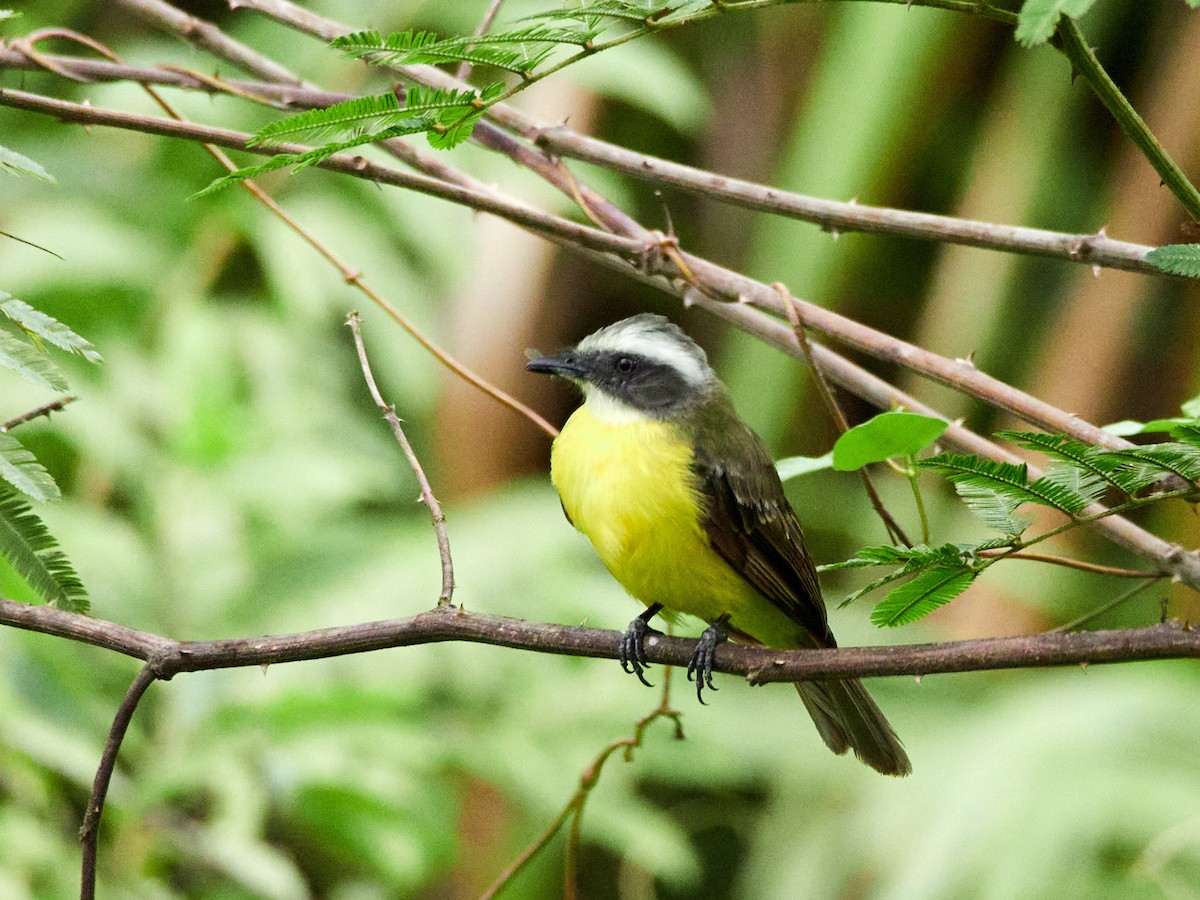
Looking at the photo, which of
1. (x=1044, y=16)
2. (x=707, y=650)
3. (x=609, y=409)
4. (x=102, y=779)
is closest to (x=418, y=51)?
(x=1044, y=16)

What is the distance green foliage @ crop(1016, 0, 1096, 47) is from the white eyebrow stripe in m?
1.55

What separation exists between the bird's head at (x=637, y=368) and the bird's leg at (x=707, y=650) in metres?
0.46

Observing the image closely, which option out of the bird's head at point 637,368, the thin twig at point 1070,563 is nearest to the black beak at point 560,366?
the bird's head at point 637,368

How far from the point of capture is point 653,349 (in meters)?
2.87

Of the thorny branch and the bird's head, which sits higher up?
the bird's head

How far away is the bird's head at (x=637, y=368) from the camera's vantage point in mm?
2855

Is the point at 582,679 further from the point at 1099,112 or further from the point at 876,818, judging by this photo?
the point at 1099,112

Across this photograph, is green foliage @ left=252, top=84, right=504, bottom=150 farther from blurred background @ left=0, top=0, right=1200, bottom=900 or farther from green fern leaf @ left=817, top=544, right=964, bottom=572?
blurred background @ left=0, top=0, right=1200, bottom=900

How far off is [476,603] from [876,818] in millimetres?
1896

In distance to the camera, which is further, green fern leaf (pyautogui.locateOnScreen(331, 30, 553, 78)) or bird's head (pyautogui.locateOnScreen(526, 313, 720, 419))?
bird's head (pyautogui.locateOnScreen(526, 313, 720, 419))

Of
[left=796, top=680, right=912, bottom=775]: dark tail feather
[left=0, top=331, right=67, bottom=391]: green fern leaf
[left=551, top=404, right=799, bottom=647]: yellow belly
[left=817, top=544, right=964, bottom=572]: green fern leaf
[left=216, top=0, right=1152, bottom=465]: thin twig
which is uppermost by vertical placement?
[left=216, top=0, right=1152, bottom=465]: thin twig

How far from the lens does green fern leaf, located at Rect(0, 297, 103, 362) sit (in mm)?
1521

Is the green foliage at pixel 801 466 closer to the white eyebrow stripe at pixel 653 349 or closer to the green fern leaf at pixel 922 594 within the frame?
the green fern leaf at pixel 922 594

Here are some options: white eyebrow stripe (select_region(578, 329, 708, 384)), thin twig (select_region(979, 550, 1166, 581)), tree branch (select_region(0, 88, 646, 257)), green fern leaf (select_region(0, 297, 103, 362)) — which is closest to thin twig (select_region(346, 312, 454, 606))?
tree branch (select_region(0, 88, 646, 257))
